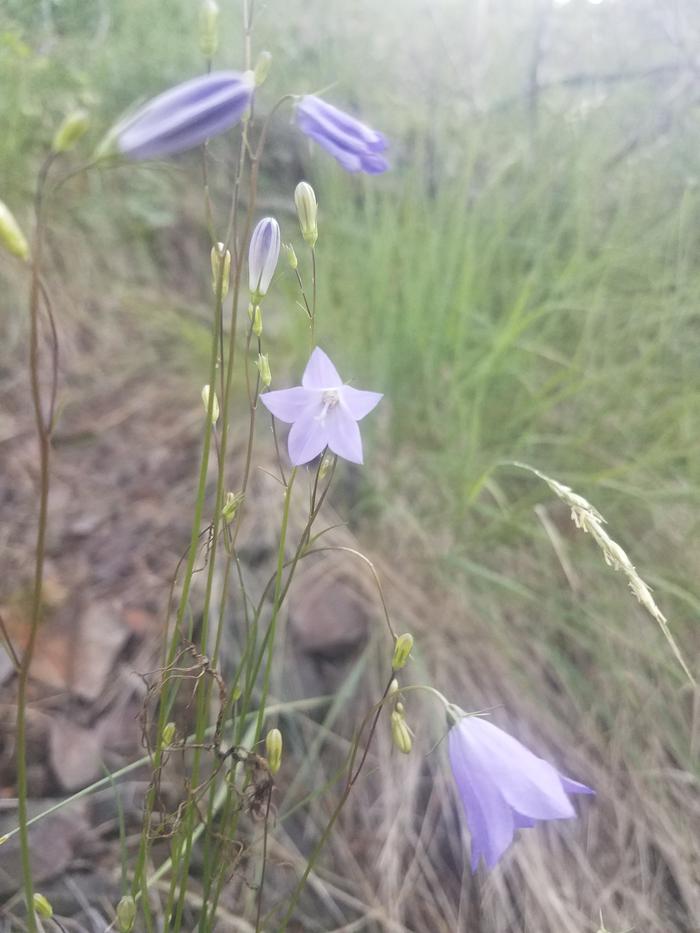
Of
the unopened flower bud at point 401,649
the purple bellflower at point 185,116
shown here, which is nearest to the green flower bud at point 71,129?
the purple bellflower at point 185,116

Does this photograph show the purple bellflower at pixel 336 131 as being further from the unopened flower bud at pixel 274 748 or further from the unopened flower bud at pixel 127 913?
the unopened flower bud at pixel 127 913

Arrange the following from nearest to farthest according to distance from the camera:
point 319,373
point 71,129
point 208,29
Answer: point 71,129
point 208,29
point 319,373

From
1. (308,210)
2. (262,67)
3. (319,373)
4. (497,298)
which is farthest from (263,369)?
(497,298)

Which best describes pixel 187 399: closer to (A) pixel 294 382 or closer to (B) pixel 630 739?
(A) pixel 294 382

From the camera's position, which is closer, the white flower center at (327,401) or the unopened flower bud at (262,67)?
the unopened flower bud at (262,67)

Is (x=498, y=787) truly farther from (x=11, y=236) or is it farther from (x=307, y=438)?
(x=11, y=236)

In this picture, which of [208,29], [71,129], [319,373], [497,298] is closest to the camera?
[71,129]

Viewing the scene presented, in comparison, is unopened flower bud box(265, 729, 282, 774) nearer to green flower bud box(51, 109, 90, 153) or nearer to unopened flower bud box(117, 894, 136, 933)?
unopened flower bud box(117, 894, 136, 933)
